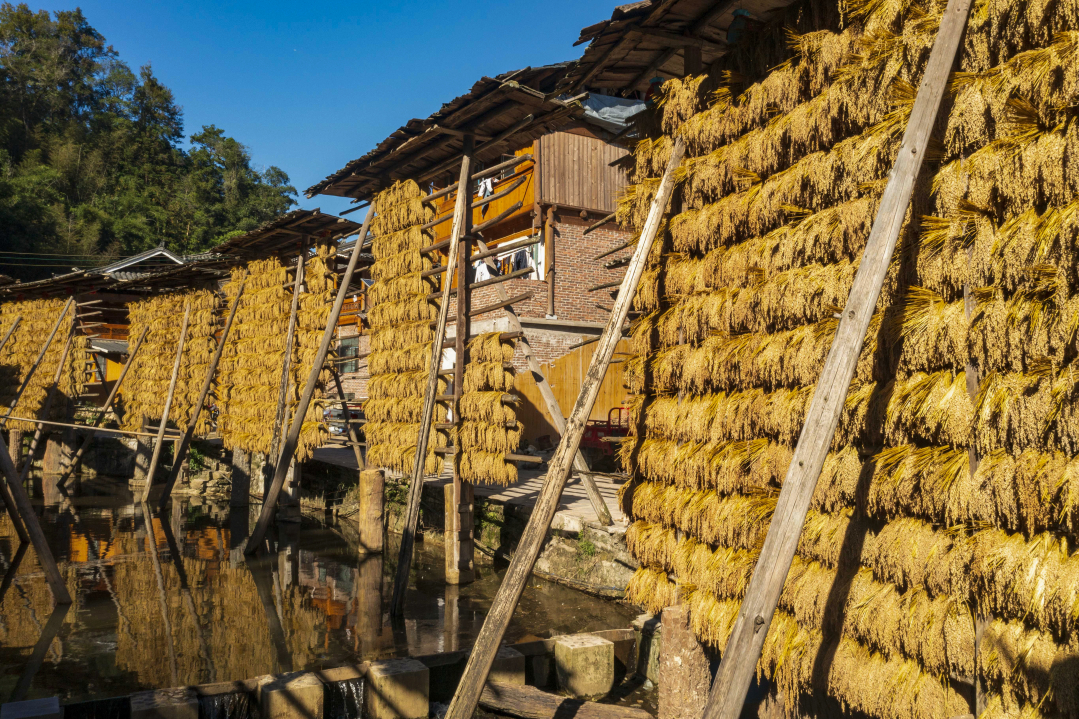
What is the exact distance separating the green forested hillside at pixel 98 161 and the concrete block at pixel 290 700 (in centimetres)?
4041

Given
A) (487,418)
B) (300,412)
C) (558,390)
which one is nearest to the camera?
(487,418)

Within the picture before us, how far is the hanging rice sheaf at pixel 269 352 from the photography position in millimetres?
12961

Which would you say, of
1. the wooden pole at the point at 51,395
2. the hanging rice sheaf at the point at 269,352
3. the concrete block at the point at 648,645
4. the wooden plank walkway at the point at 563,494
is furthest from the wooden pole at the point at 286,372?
the wooden pole at the point at 51,395

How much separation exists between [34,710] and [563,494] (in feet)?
25.6

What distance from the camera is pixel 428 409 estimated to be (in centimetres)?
850

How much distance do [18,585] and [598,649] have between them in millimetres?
7785

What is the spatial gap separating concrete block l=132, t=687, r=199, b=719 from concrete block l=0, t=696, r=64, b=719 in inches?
17.3

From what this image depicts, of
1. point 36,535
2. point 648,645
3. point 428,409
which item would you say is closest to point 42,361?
point 36,535

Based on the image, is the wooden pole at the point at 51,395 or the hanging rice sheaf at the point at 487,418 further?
the wooden pole at the point at 51,395

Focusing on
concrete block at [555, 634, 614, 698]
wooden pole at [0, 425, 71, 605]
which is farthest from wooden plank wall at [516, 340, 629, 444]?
concrete block at [555, 634, 614, 698]

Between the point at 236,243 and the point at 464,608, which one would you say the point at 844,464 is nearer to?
the point at 464,608

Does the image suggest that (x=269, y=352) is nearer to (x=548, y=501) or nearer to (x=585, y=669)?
(x=585, y=669)

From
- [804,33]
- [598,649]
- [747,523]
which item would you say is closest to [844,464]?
[747,523]

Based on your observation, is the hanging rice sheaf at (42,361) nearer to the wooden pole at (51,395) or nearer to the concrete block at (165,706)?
the wooden pole at (51,395)
